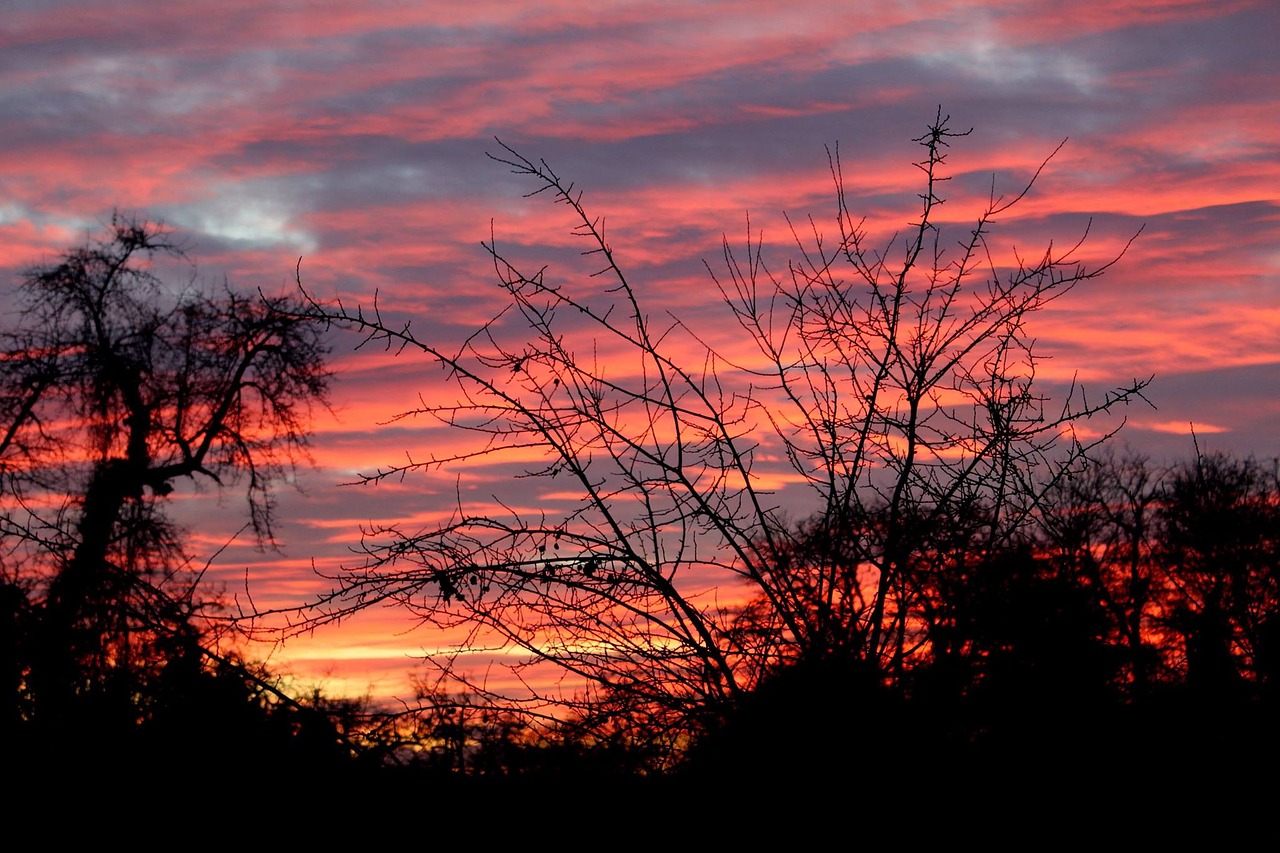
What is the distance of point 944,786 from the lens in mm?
5117

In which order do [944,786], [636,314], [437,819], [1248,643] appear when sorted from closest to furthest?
[944,786], [437,819], [636,314], [1248,643]

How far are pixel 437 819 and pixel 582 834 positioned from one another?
663 mm

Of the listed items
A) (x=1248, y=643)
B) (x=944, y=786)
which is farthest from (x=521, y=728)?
(x=1248, y=643)

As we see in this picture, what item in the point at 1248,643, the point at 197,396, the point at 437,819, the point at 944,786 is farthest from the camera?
the point at 1248,643

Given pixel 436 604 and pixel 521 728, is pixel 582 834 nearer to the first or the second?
pixel 521 728

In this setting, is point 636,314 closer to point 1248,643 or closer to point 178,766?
point 178,766

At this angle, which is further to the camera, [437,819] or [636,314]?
[636,314]

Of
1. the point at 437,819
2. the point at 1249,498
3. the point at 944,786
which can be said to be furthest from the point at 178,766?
the point at 1249,498

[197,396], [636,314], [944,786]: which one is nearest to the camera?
[944,786]

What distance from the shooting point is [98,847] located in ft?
17.4

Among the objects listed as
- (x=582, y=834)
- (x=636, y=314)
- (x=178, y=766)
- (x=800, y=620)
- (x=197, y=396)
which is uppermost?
(x=197, y=396)

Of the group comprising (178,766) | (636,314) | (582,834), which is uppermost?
(636,314)

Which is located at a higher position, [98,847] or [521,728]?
[521,728]

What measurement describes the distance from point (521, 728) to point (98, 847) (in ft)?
6.25
